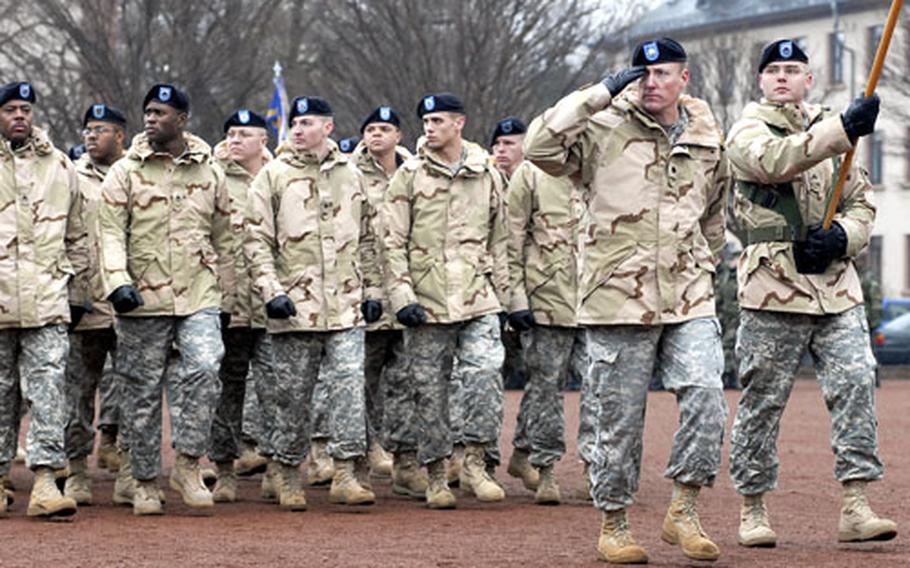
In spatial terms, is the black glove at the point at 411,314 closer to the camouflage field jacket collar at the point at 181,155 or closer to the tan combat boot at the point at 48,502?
the camouflage field jacket collar at the point at 181,155

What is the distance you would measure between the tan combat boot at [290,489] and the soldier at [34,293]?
1436 mm

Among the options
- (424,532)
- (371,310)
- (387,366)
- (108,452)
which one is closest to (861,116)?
(424,532)

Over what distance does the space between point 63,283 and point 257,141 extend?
9.90ft

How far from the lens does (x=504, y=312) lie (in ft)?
46.9

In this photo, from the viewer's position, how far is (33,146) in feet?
41.7

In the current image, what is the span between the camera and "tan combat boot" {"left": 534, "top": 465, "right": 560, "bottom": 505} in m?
13.7

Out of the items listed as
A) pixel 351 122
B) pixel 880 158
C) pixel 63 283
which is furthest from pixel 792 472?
pixel 880 158

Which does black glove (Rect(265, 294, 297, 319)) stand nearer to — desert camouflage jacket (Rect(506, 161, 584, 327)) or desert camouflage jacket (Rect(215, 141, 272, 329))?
desert camouflage jacket (Rect(215, 141, 272, 329))

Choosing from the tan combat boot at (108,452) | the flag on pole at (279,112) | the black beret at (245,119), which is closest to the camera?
the black beret at (245,119)

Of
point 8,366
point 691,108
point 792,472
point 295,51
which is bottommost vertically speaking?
point 792,472

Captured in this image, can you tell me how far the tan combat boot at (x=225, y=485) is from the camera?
13.9 m

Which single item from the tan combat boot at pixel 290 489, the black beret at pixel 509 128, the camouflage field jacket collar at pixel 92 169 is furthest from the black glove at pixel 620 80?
the camouflage field jacket collar at pixel 92 169

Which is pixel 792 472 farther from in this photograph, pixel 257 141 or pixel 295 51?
pixel 295 51

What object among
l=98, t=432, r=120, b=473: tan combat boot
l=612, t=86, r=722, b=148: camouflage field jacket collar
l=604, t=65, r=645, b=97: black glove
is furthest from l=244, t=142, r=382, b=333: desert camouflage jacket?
l=604, t=65, r=645, b=97: black glove
